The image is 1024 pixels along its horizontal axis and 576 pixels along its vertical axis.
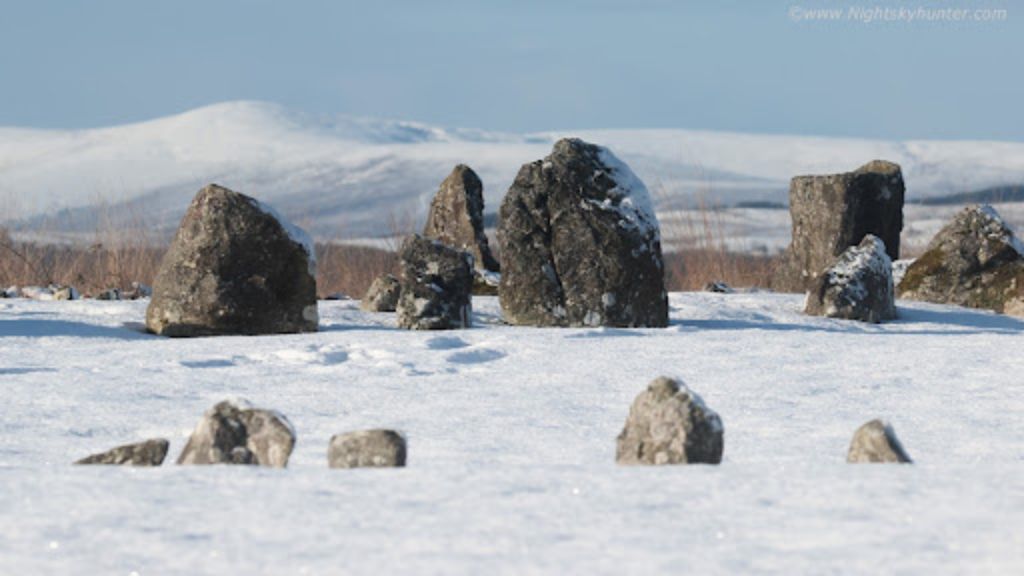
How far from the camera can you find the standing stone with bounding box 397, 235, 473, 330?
10281 millimetres

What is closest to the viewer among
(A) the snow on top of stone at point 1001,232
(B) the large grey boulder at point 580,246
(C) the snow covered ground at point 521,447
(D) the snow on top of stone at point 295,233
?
(C) the snow covered ground at point 521,447

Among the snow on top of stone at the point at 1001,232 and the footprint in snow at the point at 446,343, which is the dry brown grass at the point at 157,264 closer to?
the snow on top of stone at the point at 1001,232

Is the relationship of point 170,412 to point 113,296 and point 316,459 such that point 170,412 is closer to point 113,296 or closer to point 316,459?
point 316,459

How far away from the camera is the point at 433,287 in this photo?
10.3 meters

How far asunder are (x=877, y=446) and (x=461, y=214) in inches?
376

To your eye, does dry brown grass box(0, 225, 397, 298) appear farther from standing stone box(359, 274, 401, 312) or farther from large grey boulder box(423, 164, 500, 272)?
standing stone box(359, 274, 401, 312)

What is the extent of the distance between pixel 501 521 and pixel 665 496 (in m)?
0.46

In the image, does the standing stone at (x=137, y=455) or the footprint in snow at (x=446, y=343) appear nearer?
the standing stone at (x=137, y=455)

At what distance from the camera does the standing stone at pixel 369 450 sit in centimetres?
442

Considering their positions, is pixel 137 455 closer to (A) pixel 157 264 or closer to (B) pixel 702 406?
(B) pixel 702 406

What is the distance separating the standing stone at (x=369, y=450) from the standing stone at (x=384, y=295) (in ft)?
22.4

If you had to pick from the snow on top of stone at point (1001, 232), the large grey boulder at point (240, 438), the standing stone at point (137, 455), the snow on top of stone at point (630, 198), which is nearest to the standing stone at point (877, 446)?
the large grey boulder at point (240, 438)

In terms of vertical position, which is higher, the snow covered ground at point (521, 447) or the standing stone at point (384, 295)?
the standing stone at point (384, 295)

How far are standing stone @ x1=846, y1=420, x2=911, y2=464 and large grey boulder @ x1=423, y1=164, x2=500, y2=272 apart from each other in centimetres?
911
